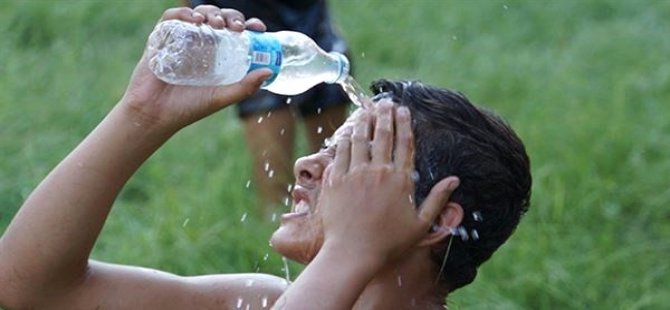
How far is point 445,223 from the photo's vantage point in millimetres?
3033

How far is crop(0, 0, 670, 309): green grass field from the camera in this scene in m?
5.05

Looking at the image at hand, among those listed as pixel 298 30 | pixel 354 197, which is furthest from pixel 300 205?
pixel 298 30

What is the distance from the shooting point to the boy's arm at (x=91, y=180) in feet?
9.96

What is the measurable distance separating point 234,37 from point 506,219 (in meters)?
0.58

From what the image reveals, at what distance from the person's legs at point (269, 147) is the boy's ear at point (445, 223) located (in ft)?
7.66

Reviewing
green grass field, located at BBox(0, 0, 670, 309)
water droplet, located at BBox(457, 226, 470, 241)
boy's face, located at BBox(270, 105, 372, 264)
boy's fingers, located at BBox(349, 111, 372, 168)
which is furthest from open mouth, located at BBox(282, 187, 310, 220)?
green grass field, located at BBox(0, 0, 670, 309)

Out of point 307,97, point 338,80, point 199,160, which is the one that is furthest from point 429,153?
point 199,160

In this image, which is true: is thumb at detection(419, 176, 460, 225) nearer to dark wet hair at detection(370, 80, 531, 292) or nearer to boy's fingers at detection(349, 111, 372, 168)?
dark wet hair at detection(370, 80, 531, 292)

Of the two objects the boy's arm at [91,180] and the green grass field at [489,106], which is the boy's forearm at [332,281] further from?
the green grass field at [489,106]

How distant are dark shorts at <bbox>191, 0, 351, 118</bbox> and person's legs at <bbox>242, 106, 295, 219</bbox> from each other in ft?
0.12

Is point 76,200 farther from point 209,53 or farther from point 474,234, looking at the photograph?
point 474,234

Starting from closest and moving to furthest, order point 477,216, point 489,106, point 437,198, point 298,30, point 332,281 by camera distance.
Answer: point 332,281 → point 437,198 → point 477,216 → point 298,30 → point 489,106

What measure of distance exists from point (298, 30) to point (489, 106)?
1.42m

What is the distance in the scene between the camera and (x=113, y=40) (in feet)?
25.3
